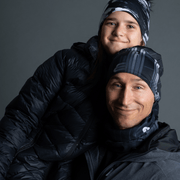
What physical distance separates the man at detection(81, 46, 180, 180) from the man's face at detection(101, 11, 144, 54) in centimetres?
8

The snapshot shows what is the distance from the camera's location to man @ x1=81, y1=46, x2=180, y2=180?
3.59ft

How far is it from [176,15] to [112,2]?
40.3 inches

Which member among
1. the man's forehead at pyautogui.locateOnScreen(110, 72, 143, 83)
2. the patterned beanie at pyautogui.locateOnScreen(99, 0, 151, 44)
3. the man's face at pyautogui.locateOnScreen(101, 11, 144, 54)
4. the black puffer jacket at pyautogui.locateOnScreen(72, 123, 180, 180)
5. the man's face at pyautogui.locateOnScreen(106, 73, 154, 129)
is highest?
the patterned beanie at pyautogui.locateOnScreen(99, 0, 151, 44)

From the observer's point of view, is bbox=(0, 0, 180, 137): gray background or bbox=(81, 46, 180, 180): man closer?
bbox=(81, 46, 180, 180): man

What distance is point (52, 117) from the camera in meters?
Result: 1.41

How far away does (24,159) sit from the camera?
1330 millimetres

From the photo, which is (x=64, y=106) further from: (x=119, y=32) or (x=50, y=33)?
(x=50, y=33)

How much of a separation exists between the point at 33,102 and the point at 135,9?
70 centimetres

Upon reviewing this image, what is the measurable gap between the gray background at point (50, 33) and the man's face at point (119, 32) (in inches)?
39.6

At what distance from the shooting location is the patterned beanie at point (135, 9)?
52.4 inches

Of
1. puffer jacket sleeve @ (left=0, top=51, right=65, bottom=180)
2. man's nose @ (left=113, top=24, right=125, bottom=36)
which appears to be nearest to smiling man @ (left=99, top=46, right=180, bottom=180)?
man's nose @ (left=113, top=24, right=125, bottom=36)

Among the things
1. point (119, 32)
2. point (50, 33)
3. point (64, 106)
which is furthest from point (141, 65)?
point (50, 33)

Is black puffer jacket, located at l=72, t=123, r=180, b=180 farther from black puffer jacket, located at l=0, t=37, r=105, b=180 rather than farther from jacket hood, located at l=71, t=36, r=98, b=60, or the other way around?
jacket hood, located at l=71, t=36, r=98, b=60

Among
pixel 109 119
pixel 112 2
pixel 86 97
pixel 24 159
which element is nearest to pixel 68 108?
pixel 86 97
